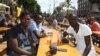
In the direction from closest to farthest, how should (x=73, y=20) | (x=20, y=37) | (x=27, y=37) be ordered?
(x=20, y=37) < (x=73, y=20) < (x=27, y=37)

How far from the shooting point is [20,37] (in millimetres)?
5180

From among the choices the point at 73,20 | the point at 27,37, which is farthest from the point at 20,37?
the point at 73,20

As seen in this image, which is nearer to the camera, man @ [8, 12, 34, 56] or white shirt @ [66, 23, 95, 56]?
man @ [8, 12, 34, 56]

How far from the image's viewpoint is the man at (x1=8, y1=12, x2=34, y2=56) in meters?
4.79

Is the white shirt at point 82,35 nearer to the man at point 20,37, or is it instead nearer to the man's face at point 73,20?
the man's face at point 73,20

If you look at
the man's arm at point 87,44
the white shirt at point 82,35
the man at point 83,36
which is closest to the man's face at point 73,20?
the man at point 83,36

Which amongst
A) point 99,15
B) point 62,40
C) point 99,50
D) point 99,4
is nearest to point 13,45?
point 62,40

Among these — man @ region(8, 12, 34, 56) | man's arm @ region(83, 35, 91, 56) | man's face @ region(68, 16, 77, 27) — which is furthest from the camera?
man's face @ region(68, 16, 77, 27)

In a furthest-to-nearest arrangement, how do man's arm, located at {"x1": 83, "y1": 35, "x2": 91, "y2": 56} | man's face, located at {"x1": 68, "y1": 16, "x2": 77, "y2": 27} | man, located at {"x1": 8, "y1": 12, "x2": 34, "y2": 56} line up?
man's face, located at {"x1": 68, "y1": 16, "x2": 77, "y2": 27} → man's arm, located at {"x1": 83, "y1": 35, "x2": 91, "y2": 56} → man, located at {"x1": 8, "y1": 12, "x2": 34, "y2": 56}

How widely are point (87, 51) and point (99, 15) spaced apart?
74.7 m

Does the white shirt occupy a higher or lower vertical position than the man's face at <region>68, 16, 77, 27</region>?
lower

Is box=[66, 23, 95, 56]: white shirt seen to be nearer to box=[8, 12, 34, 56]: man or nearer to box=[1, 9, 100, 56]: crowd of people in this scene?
box=[1, 9, 100, 56]: crowd of people

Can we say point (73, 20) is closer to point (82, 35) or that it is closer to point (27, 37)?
point (82, 35)

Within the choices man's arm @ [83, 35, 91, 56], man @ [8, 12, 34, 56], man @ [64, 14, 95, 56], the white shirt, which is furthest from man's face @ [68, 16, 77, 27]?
man @ [8, 12, 34, 56]
